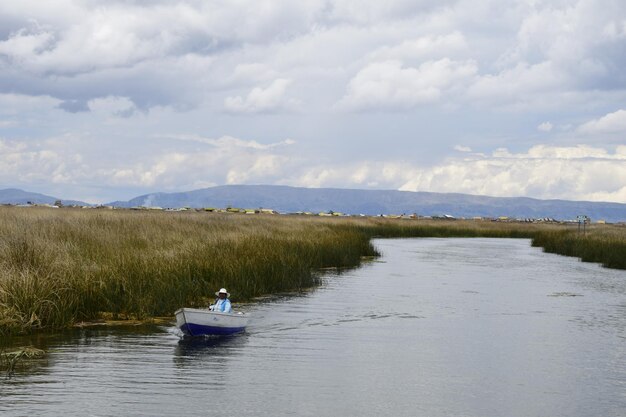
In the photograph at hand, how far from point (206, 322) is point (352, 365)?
3900mm

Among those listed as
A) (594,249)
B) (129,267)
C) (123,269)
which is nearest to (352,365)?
(123,269)

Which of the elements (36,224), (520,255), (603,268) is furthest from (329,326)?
(520,255)

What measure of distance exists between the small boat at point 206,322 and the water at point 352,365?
309 mm

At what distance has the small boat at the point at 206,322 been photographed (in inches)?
712

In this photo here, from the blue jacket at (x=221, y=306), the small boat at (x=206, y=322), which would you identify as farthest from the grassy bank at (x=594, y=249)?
the blue jacket at (x=221, y=306)

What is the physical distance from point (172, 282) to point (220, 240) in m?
9.88

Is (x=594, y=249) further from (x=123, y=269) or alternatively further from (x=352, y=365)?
(x=352, y=365)

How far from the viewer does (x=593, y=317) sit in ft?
85.4

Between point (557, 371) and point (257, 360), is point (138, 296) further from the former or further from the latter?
point (557, 371)

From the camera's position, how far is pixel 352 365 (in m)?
17.0

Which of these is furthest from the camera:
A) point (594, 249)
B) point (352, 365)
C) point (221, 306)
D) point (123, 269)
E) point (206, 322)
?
point (594, 249)

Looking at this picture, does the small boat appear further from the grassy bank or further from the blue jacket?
the grassy bank

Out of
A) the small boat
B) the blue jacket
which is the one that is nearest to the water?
the small boat

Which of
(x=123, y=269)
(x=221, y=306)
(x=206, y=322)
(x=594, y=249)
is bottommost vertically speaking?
(x=206, y=322)
